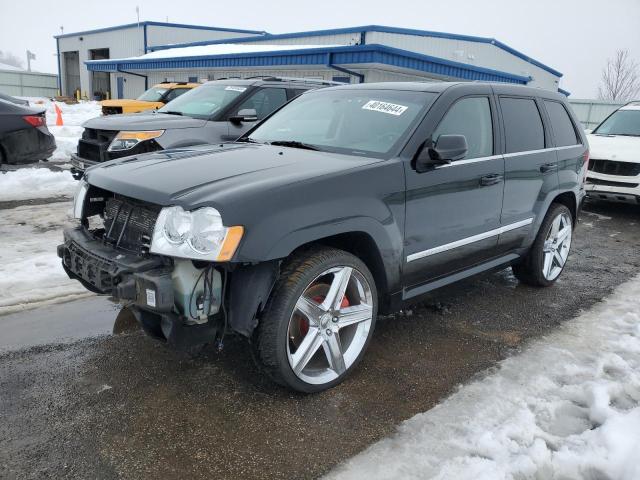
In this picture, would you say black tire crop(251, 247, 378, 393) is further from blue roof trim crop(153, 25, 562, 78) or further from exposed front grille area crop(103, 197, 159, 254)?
blue roof trim crop(153, 25, 562, 78)

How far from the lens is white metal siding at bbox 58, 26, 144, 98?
35125 mm

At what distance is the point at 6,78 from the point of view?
4144 cm

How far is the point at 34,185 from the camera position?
859 centimetres

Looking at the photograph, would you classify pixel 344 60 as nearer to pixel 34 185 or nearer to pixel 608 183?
pixel 608 183

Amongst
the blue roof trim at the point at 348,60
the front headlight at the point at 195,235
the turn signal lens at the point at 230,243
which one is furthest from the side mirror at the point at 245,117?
the blue roof trim at the point at 348,60

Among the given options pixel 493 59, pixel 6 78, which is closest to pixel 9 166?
pixel 493 59

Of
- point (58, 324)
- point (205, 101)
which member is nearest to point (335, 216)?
point (58, 324)

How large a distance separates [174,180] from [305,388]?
139cm

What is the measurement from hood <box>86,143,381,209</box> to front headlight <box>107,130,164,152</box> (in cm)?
372

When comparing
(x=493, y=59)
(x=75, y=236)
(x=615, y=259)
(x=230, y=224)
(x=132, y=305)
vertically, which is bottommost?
(x=615, y=259)

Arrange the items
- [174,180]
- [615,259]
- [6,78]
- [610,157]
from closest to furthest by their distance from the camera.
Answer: [174,180]
[615,259]
[610,157]
[6,78]

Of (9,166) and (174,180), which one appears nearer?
(174,180)

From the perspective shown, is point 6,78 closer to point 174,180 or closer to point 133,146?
point 133,146

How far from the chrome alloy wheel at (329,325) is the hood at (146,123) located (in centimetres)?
496
